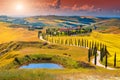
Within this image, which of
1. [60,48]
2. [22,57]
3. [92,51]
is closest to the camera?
[22,57]

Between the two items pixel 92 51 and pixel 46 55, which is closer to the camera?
pixel 46 55

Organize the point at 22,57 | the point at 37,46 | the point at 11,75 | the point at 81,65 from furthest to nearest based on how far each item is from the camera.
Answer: the point at 37,46 → the point at 22,57 → the point at 81,65 → the point at 11,75

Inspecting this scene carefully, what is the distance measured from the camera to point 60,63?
97.5 meters

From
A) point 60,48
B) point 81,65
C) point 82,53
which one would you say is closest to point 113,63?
point 81,65

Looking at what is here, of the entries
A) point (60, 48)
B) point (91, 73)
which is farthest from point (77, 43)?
point (91, 73)

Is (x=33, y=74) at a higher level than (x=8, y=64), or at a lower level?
higher

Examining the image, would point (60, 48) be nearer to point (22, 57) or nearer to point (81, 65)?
point (22, 57)

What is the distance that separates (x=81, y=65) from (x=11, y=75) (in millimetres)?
48906

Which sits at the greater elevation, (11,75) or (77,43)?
(11,75)

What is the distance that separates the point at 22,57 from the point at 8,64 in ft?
26.7

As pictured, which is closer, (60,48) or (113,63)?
(113,63)

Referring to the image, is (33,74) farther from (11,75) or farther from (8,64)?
(8,64)

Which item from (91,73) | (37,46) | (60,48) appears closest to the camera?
(91,73)

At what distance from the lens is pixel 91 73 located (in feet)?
164
